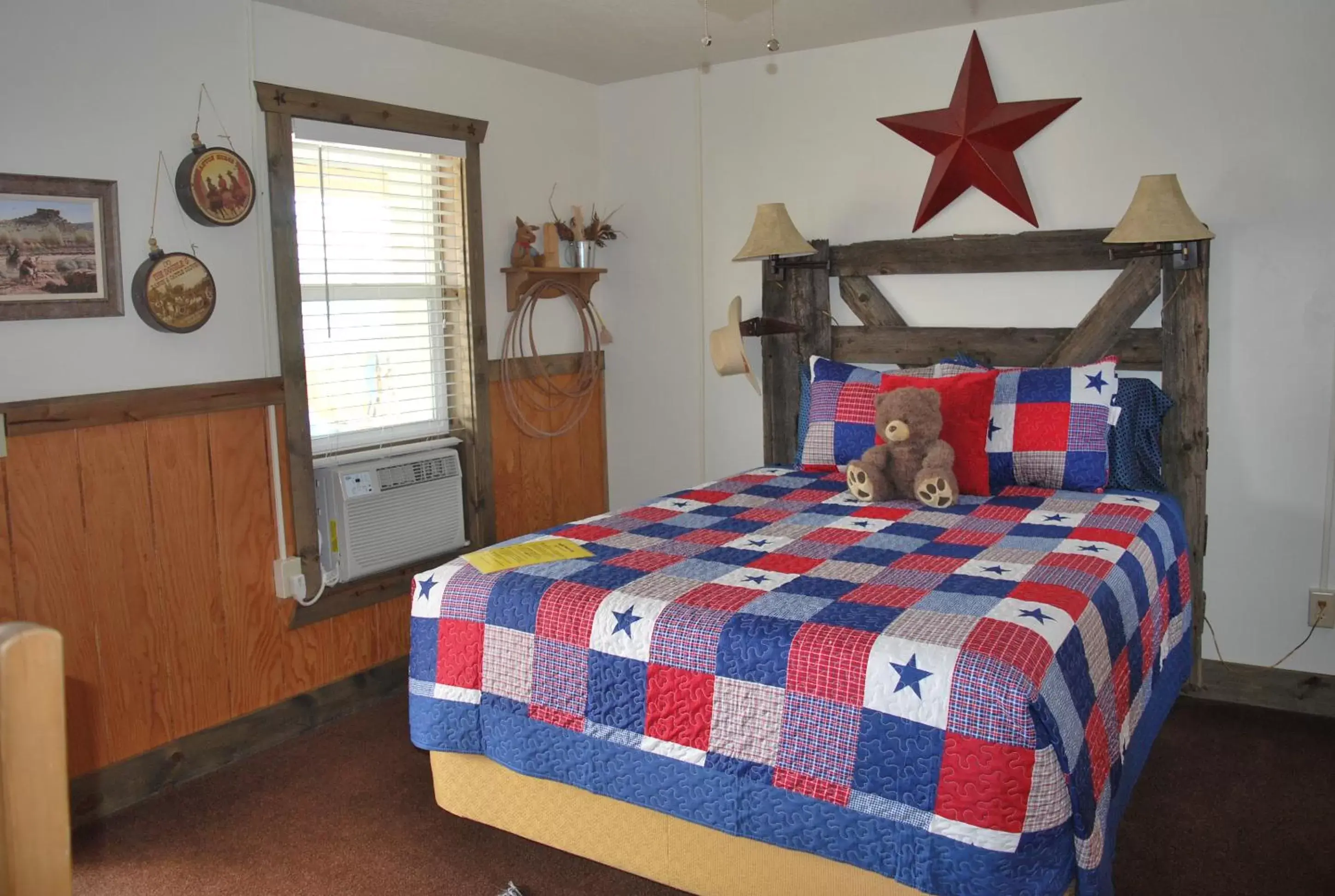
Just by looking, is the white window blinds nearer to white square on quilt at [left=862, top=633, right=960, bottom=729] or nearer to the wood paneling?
the wood paneling

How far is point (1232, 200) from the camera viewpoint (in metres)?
3.42

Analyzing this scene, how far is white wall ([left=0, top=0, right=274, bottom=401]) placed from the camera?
2.75m

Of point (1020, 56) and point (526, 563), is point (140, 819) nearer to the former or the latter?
point (526, 563)

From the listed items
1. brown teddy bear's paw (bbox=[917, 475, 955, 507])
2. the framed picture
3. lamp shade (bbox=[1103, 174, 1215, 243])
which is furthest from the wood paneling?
lamp shade (bbox=[1103, 174, 1215, 243])

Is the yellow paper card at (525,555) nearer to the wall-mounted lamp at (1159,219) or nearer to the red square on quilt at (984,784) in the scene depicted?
the red square on quilt at (984,784)

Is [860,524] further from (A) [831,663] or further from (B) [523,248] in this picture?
(B) [523,248]

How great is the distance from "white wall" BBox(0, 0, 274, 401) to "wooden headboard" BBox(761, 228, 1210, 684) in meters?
2.06

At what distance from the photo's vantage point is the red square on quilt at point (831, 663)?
2.02 meters

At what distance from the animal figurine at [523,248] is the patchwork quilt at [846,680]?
1.64 m

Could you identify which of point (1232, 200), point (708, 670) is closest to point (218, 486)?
point (708, 670)

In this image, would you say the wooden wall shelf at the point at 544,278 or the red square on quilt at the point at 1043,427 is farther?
the wooden wall shelf at the point at 544,278

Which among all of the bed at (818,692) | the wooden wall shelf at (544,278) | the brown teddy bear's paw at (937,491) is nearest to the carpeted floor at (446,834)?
the bed at (818,692)

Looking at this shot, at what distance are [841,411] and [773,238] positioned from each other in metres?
0.77

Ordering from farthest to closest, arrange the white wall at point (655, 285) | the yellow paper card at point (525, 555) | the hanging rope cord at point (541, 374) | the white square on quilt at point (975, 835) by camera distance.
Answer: the white wall at point (655, 285) → the hanging rope cord at point (541, 374) → the yellow paper card at point (525, 555) → the white square on quilt at point (975, 835)
